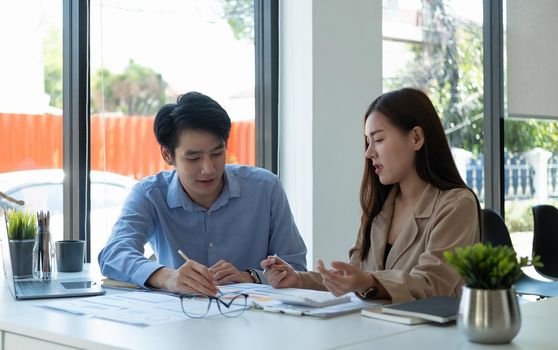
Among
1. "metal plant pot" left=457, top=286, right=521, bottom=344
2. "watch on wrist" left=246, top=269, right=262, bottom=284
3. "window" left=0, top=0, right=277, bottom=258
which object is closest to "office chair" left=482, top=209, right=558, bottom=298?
"window" left=0, top=0, right=277, bottom=258

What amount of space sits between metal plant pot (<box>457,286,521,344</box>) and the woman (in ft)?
1.92

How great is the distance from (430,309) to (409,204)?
0.72 m

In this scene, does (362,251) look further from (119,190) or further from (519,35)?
(519,35)

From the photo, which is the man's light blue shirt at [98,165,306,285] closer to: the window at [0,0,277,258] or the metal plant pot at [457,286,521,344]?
the window at [0,0,277,258]

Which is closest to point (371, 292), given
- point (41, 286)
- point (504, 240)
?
point (41, 286)

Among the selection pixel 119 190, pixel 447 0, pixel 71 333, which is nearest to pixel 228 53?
pixel 119 190

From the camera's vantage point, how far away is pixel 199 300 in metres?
2.20

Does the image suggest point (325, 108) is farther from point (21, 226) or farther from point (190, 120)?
point (21, 226)

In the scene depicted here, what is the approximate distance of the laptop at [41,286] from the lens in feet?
7.61

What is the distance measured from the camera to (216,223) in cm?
283

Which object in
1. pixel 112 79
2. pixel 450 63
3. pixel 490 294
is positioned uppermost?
pixel 450 63

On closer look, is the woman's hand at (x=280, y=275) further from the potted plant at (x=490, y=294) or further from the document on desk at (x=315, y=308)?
the potted plant at (x=490, y=294)

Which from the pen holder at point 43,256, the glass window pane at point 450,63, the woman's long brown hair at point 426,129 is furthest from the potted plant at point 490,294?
the glass window pane at point 450,63

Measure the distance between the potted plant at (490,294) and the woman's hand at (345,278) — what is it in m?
0.52
